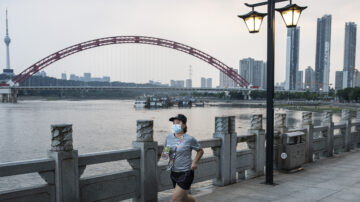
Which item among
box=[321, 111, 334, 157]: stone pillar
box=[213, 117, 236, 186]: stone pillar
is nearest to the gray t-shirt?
box=[213, 117, 236, 186]: stone pillar

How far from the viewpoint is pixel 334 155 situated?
11.7 meters

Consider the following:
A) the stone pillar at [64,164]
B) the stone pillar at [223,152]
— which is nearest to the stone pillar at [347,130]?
the stone pillar at [223,152]

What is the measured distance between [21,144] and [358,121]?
86.5 feet

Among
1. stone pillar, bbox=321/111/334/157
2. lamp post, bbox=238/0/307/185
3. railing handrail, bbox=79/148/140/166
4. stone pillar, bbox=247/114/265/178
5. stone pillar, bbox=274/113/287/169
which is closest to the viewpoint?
railing handrail, bbox=79/148/140/166

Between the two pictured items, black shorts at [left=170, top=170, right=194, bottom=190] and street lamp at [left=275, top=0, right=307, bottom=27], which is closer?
black shorts at [left=170, top=170, right=194, bottom=190]

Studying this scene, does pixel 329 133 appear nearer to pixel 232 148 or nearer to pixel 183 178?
pixel 232 148

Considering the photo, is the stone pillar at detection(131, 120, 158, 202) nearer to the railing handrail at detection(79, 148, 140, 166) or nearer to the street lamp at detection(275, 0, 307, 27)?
the railing handrail at detection(79, 148, 140, 166)

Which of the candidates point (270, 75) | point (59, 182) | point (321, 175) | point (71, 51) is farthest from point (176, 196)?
point (71, 51)

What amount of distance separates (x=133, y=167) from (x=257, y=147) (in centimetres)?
371

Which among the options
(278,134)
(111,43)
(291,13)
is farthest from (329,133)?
(111,43)

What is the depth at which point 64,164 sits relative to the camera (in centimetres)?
466

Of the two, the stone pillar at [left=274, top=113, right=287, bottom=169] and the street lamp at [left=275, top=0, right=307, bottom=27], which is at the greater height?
the street lamp at [left=275, top=0, right=307, bottom=27]

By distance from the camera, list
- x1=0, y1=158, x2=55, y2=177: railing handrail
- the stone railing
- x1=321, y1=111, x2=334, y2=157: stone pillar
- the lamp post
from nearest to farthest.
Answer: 1. x1=0, y1=158, x2=55, y2=177: railing handrail
2. the stone railing
3. the lamp post
4. x1=321, y1=111, x2=334, y2=157: stone pillar

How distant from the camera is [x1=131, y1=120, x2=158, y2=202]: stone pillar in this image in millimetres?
5695
